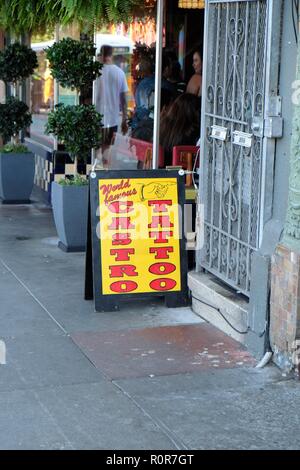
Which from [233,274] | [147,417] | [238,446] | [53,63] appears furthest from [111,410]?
[53,63]

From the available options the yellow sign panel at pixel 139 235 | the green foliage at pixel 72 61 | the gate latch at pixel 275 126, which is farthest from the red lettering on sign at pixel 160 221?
the green foliage at pixel 72 61

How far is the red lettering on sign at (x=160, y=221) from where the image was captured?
7273mm

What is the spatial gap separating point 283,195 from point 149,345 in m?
1.45

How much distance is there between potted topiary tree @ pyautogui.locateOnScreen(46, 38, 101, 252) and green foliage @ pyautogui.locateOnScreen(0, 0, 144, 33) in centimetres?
41

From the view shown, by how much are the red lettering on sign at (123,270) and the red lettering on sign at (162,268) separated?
15 centimetres

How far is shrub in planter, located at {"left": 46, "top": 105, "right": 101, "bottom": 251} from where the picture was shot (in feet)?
30.1

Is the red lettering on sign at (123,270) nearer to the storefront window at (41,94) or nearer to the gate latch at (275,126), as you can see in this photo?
the gate latch at (275,126)

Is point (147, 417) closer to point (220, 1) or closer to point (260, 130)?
point (260, 130)

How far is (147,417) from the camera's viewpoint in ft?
16.7

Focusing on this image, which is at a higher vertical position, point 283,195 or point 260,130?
point 260,130

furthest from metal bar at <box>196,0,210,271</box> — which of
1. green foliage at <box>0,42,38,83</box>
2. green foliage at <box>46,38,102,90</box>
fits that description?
green foliage at <box>0,42,38,83</box>

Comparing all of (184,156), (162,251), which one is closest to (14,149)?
(184,156)

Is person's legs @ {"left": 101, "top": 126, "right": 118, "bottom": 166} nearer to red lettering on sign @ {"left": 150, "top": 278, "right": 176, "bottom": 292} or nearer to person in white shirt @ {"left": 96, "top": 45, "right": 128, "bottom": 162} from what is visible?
person in white shirt @ {"left": 96, "top": 45, "right": 128, "bottom": 162}

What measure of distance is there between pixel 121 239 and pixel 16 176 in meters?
5.26
